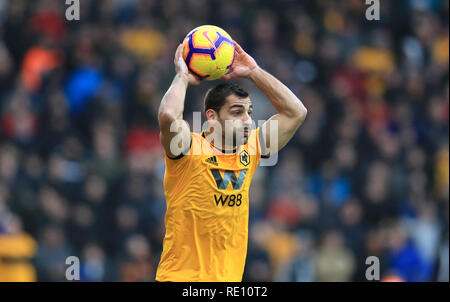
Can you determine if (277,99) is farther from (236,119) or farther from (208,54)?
(208,54)

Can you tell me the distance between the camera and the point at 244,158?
23.4 feet

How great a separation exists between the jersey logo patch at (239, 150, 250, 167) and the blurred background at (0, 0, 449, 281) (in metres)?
4.96

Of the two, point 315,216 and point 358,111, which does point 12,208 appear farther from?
point 358,111

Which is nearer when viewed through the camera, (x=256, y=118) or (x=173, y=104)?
(x=173, y=104)

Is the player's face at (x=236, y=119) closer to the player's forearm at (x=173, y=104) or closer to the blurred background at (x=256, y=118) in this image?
the player's forearm at (x=173, y=104)

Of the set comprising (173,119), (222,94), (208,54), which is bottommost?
(173,119)

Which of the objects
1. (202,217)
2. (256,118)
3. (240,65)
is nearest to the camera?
(202,217)

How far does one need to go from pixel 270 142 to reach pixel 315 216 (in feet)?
19.3

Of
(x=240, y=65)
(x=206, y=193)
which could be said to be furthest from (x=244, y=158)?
(x=240, y=65)

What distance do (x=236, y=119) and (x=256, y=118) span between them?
712 centimetres

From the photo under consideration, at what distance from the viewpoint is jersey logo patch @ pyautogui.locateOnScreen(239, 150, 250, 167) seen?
7082 mm

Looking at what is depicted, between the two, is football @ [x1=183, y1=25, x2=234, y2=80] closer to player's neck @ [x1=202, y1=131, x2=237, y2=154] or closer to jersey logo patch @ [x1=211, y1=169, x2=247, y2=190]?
player's neck @ [x1=202, y1=131, x2=237, y2=154]

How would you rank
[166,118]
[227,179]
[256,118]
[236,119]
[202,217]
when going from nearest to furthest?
[166,118] → [202,217] → [227,179] → [236,119] → [256,118]

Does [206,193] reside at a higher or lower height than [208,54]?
lower
